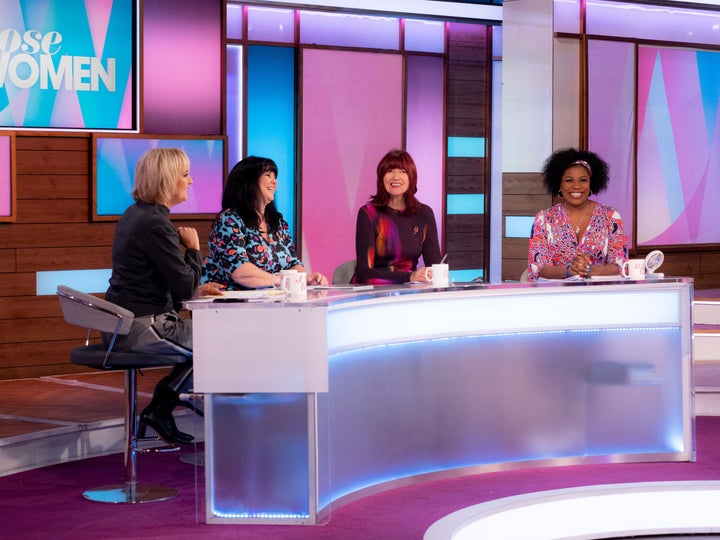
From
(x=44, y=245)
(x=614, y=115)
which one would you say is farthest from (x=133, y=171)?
(x=614, y=115)

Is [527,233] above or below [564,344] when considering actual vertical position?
above

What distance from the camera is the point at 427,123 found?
9.88m

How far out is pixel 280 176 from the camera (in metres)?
9.02

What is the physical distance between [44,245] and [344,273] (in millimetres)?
2167

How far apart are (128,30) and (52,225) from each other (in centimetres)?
124

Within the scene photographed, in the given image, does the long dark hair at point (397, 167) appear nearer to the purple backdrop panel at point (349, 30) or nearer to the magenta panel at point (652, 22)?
the purple backdrop panel at point (349, 30)

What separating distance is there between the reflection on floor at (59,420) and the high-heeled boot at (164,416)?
264 mm

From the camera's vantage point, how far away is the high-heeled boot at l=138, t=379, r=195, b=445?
477 centimetres

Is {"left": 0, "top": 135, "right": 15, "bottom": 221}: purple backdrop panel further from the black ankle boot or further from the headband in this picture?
the headband

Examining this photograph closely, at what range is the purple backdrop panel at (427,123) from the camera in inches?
384

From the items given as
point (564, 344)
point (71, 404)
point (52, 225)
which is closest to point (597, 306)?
point (564, 344)

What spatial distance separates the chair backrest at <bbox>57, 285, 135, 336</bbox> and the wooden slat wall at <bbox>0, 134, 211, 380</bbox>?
2.59 m

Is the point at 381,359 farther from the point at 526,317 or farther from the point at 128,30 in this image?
the point at 128,30

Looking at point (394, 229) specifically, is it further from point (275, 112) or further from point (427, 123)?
point (427, 123)
